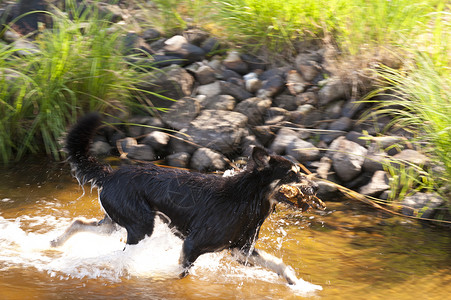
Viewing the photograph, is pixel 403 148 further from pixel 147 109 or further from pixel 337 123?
pixel 147 109

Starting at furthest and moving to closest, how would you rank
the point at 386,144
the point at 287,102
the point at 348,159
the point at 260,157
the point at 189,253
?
the point at 287,102, the point at 386,144, the point at 348,159, the point at 189,253, the point at 260,157

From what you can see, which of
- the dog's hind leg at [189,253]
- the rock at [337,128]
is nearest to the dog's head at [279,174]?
the dog's hind leg at [189,253]

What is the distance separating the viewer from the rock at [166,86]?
710 centimetres

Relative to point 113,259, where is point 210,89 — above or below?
above

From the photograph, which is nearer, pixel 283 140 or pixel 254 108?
pixel 283 140

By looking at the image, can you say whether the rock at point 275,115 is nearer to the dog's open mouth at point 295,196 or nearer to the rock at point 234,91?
the rock at point 234,91

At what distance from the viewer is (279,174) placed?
3.98 metres

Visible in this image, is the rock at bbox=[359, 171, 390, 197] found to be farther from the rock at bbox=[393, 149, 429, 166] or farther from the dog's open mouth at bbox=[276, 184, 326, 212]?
the dog's open mouth at bbox=[276, 184, 326, 212]

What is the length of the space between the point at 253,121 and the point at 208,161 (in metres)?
0.95

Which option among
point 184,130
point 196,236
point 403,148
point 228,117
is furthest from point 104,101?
point 403,148

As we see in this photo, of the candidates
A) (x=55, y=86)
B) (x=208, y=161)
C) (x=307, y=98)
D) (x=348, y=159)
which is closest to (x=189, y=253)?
(x=208, y=161)

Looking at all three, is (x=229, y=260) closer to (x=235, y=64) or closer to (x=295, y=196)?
(x=295, y=196)

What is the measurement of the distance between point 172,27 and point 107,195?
4.56 meters

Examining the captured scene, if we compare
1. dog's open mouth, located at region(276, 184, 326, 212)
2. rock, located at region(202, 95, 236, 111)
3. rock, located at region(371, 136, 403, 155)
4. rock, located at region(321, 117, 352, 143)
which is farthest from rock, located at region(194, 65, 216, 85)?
dog's open mouth, located at region(276, 184, 326, 212)
